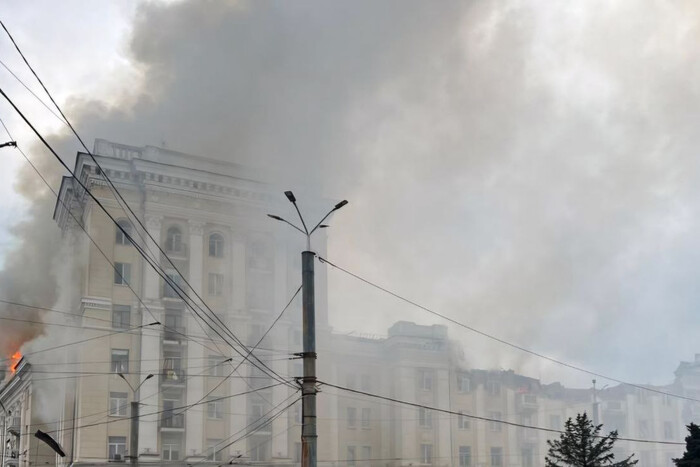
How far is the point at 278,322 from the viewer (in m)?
57.9

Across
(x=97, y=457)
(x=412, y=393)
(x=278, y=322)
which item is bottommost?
(x=97, y=457)

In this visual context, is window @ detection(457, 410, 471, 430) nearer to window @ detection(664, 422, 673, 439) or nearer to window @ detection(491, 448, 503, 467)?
window @ detection(491, 448, 503, 467)

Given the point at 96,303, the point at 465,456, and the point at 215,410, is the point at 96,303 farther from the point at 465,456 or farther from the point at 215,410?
the point at 465,456

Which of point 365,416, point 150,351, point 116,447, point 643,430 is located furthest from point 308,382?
point 643,430

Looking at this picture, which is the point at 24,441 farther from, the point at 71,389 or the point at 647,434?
the point at 647,434

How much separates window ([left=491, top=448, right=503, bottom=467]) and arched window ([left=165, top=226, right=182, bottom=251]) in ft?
94.0

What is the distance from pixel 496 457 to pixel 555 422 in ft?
23.2

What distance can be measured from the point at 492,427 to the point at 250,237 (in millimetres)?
24565

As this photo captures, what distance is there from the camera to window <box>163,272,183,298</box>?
182 ft

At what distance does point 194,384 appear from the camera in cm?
5472

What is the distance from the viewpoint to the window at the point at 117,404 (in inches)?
2045

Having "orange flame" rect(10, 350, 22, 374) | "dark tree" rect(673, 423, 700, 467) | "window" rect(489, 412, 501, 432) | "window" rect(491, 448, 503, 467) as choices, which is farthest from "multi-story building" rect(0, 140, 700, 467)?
"dark tree" rect(673, 423, 700, 467)

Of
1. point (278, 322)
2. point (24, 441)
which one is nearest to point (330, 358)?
point (278, 322)

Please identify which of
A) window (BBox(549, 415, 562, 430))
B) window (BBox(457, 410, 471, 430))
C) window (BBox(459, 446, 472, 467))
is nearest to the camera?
window (BBox(459, 446, 472, 467))
